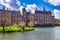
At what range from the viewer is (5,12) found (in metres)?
11.8

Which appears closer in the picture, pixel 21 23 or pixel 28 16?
pixel 21 23

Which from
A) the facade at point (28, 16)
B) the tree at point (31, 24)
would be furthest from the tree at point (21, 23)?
the tree at point (31, 24)

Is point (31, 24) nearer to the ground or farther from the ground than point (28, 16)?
nearer to the ground

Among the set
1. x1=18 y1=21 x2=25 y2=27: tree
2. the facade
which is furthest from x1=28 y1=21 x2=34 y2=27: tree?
x1=18 y1=21 x2=25 y2=27: tree

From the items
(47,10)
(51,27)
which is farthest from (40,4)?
(51,27)

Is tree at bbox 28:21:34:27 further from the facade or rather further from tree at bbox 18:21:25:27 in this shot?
tree at bbox 18:21:25:27

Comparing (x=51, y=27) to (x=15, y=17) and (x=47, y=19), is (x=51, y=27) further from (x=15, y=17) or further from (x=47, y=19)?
(x=15, y=17)

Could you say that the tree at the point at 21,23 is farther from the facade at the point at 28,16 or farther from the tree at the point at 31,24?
the tree at the point at 31,24

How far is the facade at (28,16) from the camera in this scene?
1166 centimetres

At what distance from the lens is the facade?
38.3 ft

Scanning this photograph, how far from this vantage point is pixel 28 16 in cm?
1188

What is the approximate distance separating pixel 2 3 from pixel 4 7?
0.71 feet

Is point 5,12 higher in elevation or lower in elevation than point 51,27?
higher

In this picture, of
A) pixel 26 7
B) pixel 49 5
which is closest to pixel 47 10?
pixel 49 5
